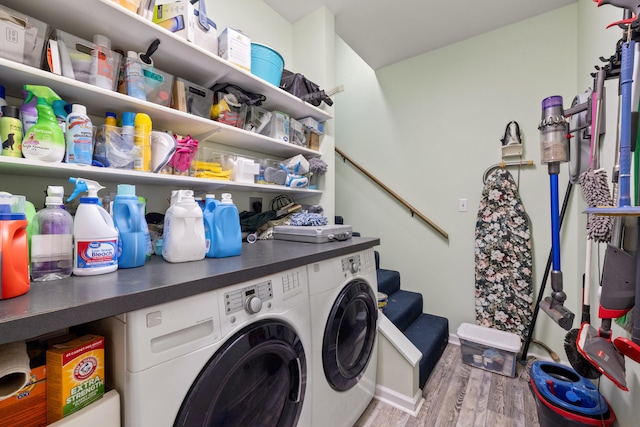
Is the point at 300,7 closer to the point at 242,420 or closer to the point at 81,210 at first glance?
the point at 81,210

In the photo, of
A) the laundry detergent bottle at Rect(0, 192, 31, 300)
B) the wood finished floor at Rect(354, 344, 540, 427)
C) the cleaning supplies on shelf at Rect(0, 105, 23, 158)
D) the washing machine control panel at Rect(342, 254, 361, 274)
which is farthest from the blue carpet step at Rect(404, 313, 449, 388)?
the cleaning supplies on shelf at Rect(0, 105, 23, 158)

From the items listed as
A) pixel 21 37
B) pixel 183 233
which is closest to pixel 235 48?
pixel 21 37

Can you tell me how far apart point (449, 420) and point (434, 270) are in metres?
1.23

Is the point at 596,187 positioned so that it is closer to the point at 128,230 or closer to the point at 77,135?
the point at 128,230

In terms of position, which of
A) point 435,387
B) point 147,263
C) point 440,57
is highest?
point 440,57

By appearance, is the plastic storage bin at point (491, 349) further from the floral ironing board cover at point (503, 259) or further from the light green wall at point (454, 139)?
the light green wall at point (454, 139)

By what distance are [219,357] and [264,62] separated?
1479 millimetres

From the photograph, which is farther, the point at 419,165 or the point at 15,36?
the point at 419,165

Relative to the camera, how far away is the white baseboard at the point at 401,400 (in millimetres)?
1488

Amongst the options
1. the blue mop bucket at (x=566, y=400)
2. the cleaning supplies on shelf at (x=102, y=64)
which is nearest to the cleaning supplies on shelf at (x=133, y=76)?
the cleaning supplies on shelf at (x=102, y=64)

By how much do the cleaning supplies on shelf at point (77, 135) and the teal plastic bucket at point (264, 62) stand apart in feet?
2.90

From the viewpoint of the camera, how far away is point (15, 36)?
0.77 meters

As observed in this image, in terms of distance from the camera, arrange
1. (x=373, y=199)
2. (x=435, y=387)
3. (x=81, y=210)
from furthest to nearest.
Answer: (x=373, y=199), (x=435, y=387), (x=81, y=210)

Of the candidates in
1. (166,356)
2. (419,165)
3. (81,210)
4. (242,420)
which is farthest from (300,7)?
(242,420)
